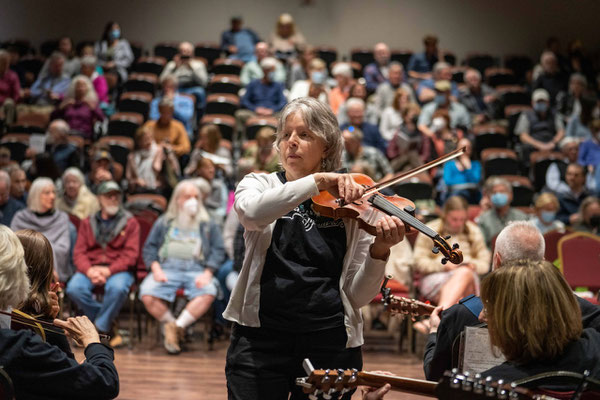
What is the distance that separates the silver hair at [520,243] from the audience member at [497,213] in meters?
3.95

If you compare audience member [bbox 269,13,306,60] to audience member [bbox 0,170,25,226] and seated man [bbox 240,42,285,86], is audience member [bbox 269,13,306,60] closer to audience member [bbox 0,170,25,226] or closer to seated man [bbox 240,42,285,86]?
seated man [bbox 240,42,285,86]

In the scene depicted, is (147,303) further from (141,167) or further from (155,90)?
(155,90)

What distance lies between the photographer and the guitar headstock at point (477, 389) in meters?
1.71

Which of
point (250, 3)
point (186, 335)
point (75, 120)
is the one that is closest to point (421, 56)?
point (250, 3)

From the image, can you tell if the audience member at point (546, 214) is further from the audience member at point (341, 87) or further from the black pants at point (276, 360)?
the black pants at point (276, 360)

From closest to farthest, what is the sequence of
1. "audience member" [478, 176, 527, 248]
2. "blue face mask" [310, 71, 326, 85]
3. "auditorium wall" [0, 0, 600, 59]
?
"audience member" [478, 176, 527, 248] < "blue face mask" [310, 71, 326, 85] < "auditorium wall" [0, 0, 600, 59]

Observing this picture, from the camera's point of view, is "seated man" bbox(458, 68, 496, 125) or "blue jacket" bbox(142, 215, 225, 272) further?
"seated man" bbox(458, 68, 496, 125)

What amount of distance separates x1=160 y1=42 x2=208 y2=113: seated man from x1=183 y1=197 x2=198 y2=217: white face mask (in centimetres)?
436

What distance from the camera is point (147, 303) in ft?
18.9

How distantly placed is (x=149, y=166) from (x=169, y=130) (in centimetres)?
81

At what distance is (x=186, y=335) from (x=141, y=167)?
234 cm

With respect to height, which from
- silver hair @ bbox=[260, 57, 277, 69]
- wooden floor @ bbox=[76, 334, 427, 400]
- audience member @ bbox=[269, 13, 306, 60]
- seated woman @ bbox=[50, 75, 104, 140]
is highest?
audience member @ bbox=[269, 13, 306, 60]

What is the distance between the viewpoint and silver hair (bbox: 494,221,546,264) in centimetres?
252

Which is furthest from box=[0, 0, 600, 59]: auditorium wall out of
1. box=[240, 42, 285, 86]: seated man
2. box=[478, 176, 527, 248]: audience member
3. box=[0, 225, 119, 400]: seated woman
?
box=[0, 225, 119, 400]: seated woman
